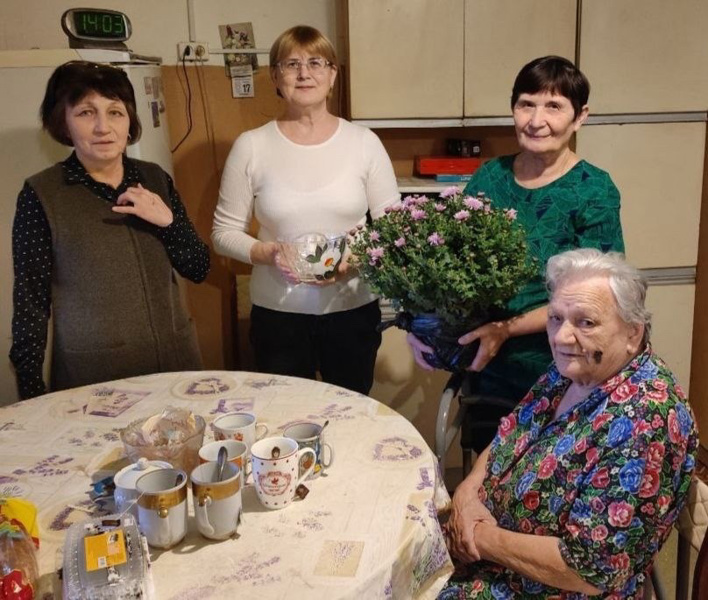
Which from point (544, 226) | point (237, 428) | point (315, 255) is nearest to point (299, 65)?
point (315, 255)

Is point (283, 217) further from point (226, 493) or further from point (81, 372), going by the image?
point (226, 493)

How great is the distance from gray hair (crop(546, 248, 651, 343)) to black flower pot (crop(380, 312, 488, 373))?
0.37 meters

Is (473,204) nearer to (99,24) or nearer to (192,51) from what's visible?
(99,24)

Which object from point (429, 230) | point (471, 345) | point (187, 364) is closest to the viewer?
point (429, 230)

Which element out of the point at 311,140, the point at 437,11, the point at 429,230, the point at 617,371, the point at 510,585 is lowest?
the point at 510,585

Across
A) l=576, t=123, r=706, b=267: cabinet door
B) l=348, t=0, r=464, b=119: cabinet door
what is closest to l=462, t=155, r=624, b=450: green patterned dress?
l=348, t=0, r=464, b=119: cabinet door

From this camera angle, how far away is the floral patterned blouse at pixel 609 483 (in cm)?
117

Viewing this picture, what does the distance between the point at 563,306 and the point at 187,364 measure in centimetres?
109

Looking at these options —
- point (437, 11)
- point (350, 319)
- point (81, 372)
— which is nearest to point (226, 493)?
point (81, 372)

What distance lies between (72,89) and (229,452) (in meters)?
1.09

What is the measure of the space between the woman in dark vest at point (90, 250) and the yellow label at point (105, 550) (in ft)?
3.02

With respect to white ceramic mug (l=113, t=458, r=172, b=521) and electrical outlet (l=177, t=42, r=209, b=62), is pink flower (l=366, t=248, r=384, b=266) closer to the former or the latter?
white ceramic mug (l=113, t=458, r=172, b=521)

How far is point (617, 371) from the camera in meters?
1.30

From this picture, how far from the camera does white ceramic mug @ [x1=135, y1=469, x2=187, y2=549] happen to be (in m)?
1.06
